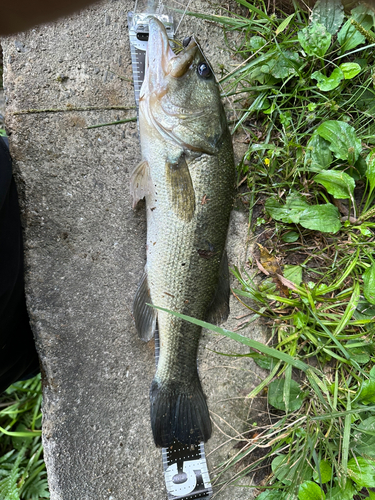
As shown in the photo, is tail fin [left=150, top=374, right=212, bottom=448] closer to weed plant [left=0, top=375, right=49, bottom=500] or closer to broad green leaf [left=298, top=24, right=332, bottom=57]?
weed plant [left=0, top=375, right=49, bottom=500]

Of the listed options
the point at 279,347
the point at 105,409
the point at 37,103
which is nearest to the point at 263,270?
the point at 279,347

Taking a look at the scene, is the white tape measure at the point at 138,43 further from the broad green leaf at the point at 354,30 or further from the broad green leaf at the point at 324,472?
the broad green leaf at the point at 324,472

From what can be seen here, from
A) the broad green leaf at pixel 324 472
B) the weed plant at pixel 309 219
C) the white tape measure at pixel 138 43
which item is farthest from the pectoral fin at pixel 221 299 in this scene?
the white tape measure at pixel 138 43

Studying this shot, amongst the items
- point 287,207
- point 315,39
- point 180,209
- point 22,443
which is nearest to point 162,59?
point 180,209

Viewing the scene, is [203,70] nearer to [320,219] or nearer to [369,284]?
[320,219]

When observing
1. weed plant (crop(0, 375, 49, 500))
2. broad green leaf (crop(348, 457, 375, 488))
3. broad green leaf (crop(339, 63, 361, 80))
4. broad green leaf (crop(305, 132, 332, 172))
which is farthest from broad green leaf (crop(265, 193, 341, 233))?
weed plant (crop(0, 375, 49, 500))
